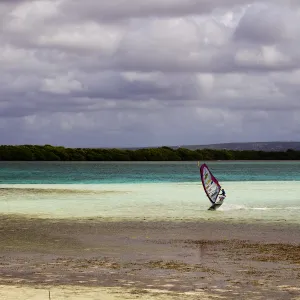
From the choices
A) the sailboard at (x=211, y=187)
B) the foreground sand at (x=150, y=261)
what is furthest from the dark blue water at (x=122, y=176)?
the foreground sand at (x=150, y=261)

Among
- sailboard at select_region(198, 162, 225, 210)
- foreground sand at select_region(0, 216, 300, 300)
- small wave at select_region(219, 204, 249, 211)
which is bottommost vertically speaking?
foreground sand at select_region(0, 216, 300, 300)

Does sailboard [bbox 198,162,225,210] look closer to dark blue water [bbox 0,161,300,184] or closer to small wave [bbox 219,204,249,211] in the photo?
small wave [bbox 219,204,249,211]

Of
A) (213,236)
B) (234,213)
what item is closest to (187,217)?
(234,213)

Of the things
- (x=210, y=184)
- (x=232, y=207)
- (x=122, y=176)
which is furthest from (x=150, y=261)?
(x=122, y=176)

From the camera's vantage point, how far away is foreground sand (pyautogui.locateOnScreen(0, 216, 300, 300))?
10891 mm

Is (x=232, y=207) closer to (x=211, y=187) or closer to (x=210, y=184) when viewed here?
(x=211, y=187)

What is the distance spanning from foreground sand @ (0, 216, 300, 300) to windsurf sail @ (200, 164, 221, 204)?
6100 millimetres

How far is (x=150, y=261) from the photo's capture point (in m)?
14.2

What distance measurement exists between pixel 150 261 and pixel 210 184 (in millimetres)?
14745

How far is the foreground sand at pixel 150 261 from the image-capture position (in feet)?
35.7

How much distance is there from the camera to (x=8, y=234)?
1966 cm

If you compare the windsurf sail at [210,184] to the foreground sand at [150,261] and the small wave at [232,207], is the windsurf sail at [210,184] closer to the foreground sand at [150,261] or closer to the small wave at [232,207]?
the small wave at [232,207]

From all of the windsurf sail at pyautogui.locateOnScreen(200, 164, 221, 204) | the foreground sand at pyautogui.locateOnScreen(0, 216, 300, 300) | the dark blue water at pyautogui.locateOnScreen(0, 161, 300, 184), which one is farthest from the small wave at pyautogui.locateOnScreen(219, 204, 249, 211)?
the dark blue water at pyautogui.locateOnScreen(0, 161, 300, 184)

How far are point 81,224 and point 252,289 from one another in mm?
12391
